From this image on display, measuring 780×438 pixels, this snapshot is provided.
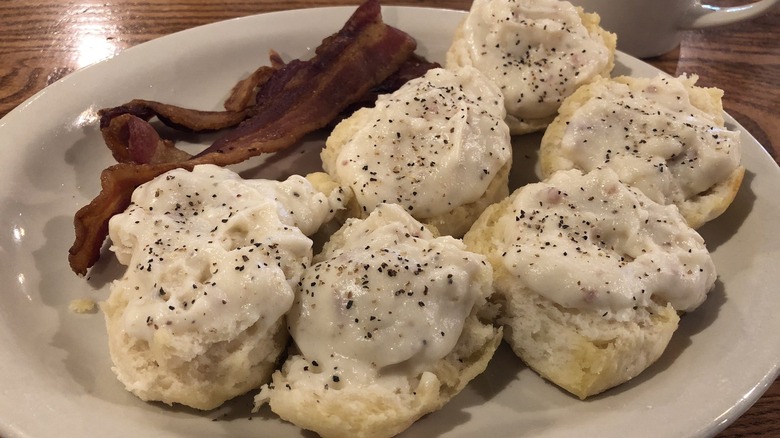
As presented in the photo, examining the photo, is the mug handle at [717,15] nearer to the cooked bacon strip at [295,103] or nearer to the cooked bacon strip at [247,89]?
the cooked bacon strip at [295,103]

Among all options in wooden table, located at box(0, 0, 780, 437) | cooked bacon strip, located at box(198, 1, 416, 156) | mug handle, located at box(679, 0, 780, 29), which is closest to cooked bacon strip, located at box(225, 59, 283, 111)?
cooked bacon strip, located at box(198, 1, 416, 156)

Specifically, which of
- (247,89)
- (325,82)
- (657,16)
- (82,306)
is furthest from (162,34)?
(657,16)

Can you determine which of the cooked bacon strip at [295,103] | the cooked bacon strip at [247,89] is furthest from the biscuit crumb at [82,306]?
the cooked bacon strip at [247,89]

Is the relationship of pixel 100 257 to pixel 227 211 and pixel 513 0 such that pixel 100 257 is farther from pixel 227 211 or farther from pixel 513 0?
pixel 513 0

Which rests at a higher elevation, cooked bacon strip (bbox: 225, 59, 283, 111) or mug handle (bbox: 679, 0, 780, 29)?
cooked bacon strip (bbox: 225, 59, 283, 111)

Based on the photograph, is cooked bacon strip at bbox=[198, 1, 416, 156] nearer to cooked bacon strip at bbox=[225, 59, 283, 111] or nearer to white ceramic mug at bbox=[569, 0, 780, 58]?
cooked bacon strip at bbox=[225, 59, 283, 111]

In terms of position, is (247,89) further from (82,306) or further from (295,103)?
(82,306)
